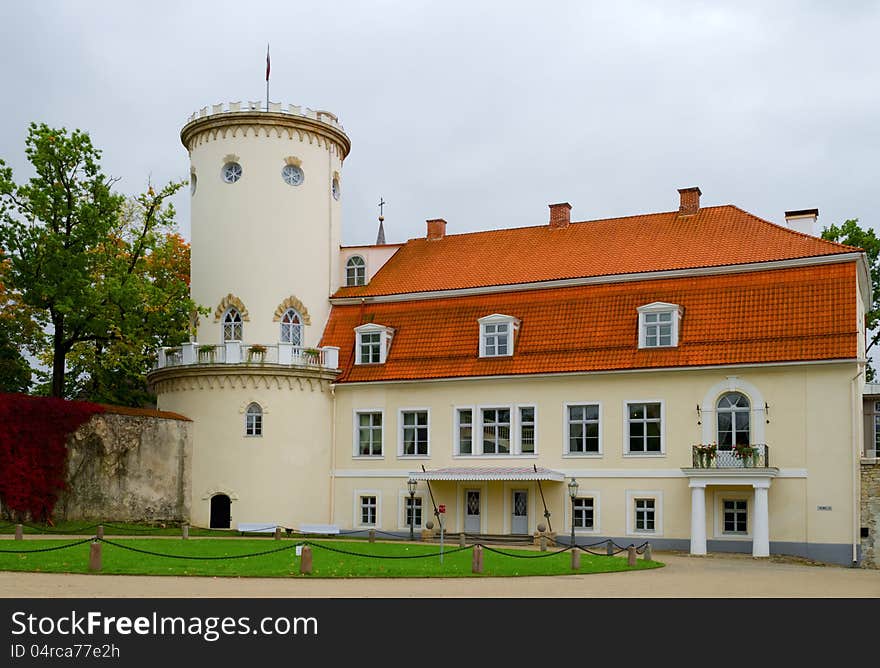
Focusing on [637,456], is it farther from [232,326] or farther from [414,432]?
[232,326]

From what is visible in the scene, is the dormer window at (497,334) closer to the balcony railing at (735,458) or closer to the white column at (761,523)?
the balcony railing at (735,458)

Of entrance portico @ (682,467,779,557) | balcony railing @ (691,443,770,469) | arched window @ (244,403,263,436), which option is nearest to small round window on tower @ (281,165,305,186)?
arched window @ (244,403,263,436)

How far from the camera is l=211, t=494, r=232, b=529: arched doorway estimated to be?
38.6m

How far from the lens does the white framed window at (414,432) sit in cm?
3881

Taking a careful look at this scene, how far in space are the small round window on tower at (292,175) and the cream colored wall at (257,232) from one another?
0.15 m

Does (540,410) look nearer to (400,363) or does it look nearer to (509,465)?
(509,465)

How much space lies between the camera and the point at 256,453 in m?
38.8

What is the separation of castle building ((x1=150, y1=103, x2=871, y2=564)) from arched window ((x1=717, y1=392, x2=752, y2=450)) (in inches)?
2.6

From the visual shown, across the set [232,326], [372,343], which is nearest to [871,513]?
[372,343]

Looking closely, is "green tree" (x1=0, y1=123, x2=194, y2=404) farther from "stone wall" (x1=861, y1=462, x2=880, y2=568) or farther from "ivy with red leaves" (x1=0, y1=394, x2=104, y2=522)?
"stone wall" (x1=861, y1=462, x2=880, y2=568)

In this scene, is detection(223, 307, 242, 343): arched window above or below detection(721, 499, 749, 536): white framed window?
above

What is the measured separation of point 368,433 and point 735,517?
12606mm

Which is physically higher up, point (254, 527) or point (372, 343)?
point (372, 343)

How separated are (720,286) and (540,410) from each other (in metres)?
6.62
